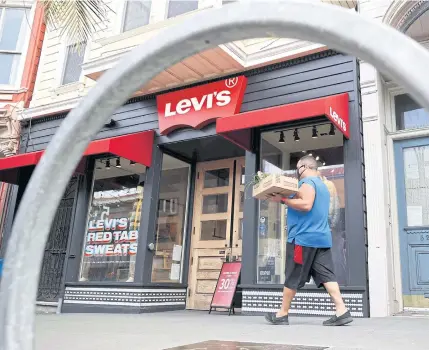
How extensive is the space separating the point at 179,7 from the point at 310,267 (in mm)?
6532

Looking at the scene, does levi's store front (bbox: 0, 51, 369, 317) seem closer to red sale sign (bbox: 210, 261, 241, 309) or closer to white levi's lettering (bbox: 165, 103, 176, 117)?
white levi's lettering (bbox: 165, 103, 176, 117)

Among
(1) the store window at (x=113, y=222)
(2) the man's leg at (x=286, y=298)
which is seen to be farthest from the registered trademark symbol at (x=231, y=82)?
(2) the man's leg at (x=286, y=298)

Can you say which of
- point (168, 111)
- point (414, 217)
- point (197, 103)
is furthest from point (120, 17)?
point (414, 217)

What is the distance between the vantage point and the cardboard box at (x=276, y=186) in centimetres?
468

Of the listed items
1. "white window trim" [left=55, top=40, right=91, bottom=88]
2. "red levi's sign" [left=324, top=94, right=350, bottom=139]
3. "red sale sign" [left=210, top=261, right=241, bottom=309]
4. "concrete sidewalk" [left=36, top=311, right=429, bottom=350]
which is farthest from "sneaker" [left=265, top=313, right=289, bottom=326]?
"white window trim" [left=55, top=40, right=91, bottom=88]

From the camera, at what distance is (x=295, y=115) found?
6.62m

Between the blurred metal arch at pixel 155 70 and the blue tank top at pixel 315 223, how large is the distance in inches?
154

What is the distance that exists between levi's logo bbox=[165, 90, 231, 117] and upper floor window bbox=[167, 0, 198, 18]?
6.53ft

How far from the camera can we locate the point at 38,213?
1433mm

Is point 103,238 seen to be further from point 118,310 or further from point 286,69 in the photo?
point 286,69

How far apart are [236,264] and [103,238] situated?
3097 mm

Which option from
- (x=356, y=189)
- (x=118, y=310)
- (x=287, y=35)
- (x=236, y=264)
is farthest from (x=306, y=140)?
(x=287, y=35)

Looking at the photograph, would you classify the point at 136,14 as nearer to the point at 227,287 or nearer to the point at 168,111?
the point at 168,111

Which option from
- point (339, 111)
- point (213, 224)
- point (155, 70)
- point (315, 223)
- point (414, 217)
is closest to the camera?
point (155, 70)
